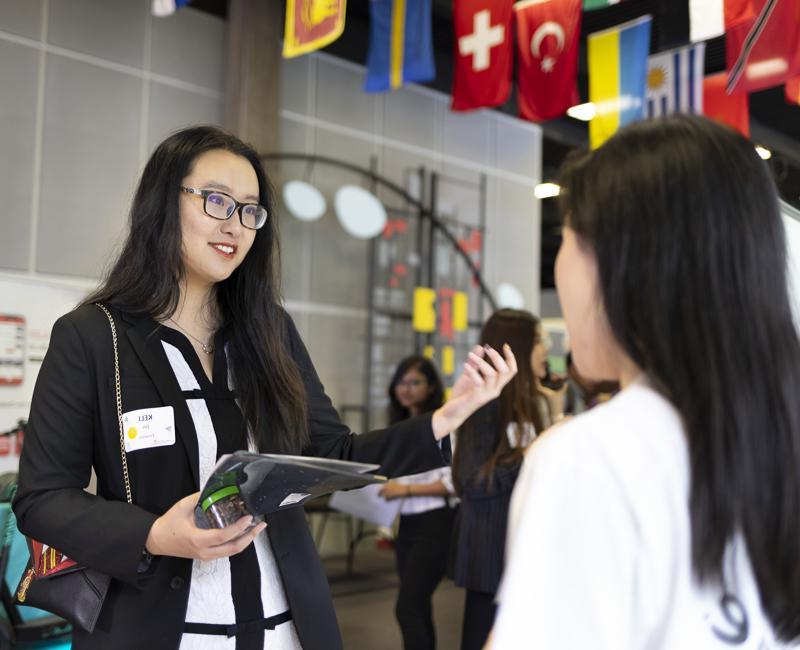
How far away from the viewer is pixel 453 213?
8281mm

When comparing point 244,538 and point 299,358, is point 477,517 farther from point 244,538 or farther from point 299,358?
point 244,538

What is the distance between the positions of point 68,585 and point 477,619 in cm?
207

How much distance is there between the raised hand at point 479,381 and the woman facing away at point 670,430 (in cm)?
79

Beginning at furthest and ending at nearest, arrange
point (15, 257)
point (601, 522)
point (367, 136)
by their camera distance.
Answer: point (367, 136) → point (15, 257) → point (601, 522)

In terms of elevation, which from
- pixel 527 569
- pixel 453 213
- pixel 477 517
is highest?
pixel 453 213

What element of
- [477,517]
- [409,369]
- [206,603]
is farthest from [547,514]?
[409,369]

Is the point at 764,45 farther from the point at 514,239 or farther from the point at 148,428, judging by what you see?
the point at 514,239

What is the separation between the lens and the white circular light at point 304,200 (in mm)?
6992

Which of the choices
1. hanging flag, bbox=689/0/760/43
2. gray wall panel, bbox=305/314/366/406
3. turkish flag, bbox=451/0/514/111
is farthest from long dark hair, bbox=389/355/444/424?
hanging flag, bbox=689/0/760/43

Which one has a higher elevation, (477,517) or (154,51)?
(154,51)

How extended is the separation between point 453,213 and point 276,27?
2560 mm

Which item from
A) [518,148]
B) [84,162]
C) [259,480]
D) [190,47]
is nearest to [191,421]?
[259,480]

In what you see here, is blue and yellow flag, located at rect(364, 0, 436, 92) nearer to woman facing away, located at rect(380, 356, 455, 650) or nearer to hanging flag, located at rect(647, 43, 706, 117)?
hanging flag, located at rect(647, 43, 706, 117)

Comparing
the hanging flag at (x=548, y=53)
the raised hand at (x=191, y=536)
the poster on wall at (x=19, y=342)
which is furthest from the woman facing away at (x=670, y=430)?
the poster on wall at (x=19, y=342)
